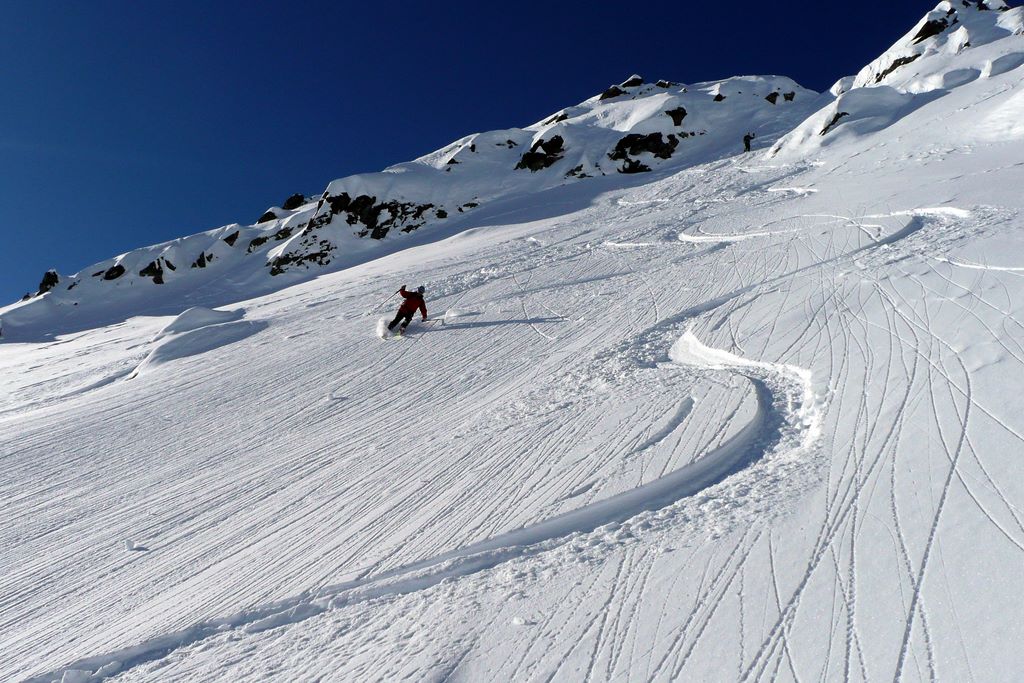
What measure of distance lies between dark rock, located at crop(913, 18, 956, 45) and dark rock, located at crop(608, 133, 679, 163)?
57.9ft

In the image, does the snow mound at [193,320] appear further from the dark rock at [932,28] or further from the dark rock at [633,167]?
the dark rock at [932,28]

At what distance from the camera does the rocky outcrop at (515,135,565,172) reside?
138 feet

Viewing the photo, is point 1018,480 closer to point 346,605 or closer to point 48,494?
point 346,605

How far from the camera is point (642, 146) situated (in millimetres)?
40750

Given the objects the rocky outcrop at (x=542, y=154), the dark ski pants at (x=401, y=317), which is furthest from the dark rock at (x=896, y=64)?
the dark ski pants at (x=401, y=317)

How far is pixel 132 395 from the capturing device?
9945mm

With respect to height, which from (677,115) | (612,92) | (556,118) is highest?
(612,92)

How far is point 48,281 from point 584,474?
56783 millimetres

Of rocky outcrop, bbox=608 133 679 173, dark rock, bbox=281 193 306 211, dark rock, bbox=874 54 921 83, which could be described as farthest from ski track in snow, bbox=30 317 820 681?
dark rock, bbox=281 193 306 211

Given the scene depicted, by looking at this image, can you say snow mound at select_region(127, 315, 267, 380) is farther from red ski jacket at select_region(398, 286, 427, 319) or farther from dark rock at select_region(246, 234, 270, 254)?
dark rock at select_region(246, 234, 270, 254)

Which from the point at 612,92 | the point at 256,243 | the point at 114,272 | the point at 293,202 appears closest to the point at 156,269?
the point at 114,272

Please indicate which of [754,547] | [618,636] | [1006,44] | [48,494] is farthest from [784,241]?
[1006,44]

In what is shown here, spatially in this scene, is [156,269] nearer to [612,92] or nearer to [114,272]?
[114,272]

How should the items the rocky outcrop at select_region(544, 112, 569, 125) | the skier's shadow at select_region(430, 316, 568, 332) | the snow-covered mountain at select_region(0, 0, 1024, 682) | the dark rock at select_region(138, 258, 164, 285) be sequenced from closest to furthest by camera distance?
the snow-covered mountain at select_region(0, 0, 1024, 682), the skier's shadow at select_region(430, 316, 568, 332), the dark rock at select_region(138, 258, 164, 285), the rocky outcrop at select_region(544, 112, 569, 125)
